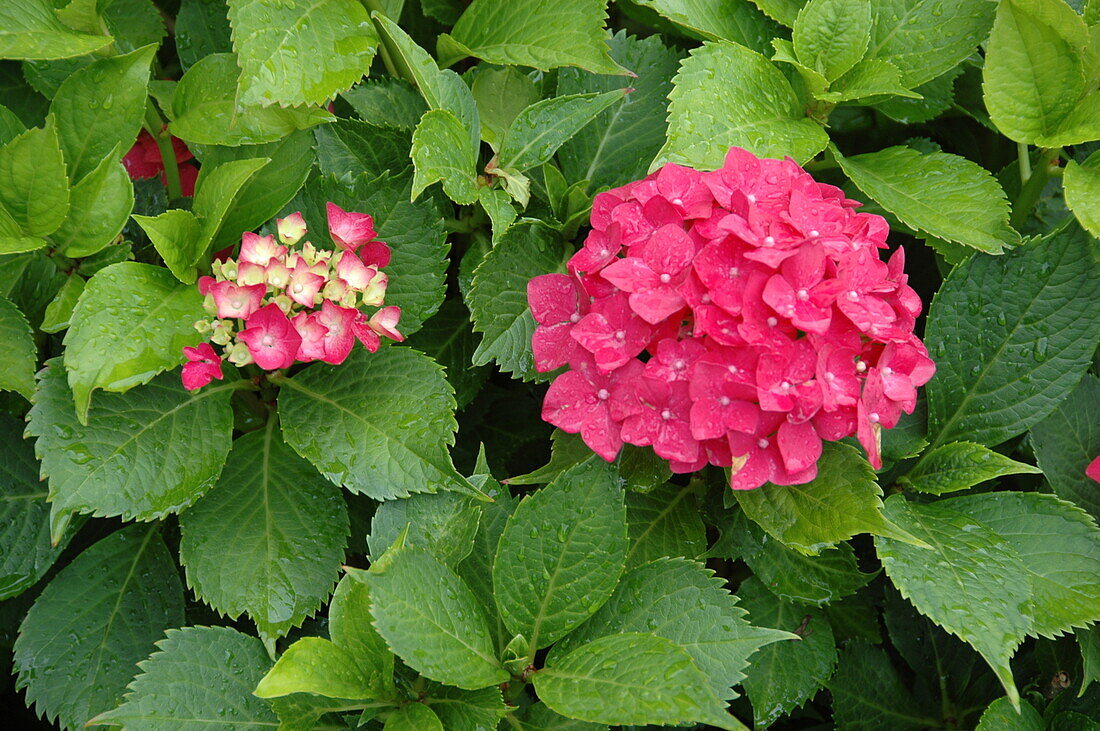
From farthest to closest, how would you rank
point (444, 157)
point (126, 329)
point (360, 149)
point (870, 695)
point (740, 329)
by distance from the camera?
point (870, 695)
point (360, 149)
point (444, 157)
point (126, 329)
point (740, 329)

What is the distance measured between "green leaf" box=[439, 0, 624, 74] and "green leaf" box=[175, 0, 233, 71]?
0.38 m

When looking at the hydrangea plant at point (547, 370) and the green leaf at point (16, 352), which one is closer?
the hydrangea plant at point (547, 370)

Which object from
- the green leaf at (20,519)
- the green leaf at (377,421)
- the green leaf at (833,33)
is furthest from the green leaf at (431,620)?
the green leaf at (833,33)

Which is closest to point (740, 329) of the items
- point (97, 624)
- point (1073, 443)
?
point (1073, 443)

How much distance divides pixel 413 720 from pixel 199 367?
50 centimetres

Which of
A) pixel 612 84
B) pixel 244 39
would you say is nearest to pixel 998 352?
pixel 612 84

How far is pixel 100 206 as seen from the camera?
1193mm

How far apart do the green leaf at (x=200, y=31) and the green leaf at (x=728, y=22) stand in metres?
0.65

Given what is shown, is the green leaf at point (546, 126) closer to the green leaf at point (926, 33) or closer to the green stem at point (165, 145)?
the green leaf at point (926, 33)

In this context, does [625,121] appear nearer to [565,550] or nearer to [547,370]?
[547,370]

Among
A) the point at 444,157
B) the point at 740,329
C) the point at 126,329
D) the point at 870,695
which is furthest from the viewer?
the point at 870,695

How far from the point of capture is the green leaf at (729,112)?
1.16 m

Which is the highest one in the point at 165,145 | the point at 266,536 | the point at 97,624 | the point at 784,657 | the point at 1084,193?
the point at 1084,193

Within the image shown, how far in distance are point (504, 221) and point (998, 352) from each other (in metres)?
0.73
